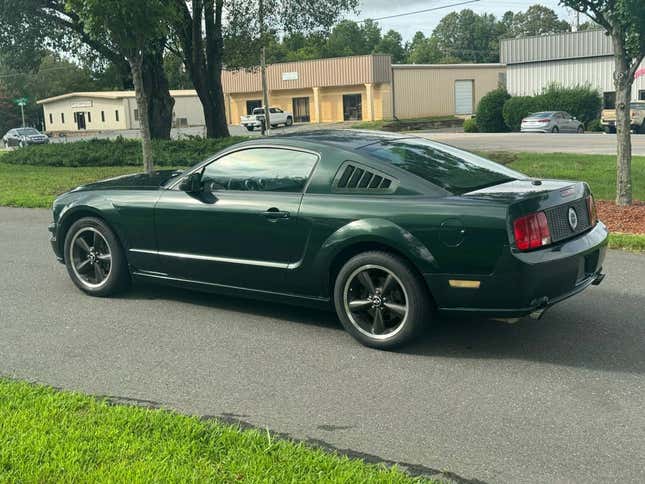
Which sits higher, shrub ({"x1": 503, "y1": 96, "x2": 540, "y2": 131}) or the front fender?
shrub ({"x1": 503, "y1": 96, "x2": 540, "y2": 131})

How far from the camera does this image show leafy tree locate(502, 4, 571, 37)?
143 metres

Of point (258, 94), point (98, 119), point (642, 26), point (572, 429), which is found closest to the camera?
point (572, 429)

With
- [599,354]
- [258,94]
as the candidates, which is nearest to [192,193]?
[599,354]

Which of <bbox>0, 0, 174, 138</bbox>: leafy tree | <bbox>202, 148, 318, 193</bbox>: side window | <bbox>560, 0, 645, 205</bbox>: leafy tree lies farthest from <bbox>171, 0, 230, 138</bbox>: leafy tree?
<bbox>202, 148, 318, 193</bbox>: side window

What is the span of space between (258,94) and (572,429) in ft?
228

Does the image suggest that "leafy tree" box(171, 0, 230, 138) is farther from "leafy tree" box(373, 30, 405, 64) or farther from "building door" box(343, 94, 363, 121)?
"leafy tree" box(373, 30, 405, 64)

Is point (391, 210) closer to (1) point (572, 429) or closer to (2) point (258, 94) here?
(1) point (572, 429)

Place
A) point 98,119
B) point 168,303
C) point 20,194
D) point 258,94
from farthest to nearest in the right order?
point 98,119 → point 258,94 → point 20,194 → point 168,303

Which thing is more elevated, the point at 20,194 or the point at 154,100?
the point at 154,100

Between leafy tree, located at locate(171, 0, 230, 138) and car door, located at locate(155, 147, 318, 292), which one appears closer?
car door, located at locate(155, 147, 318, 292)

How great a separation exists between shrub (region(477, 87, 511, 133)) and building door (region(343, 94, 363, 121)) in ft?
58.1

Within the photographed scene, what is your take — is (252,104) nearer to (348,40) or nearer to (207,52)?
(207,52)

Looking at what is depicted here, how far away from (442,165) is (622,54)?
21.1 feet

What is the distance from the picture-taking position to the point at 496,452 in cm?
382
